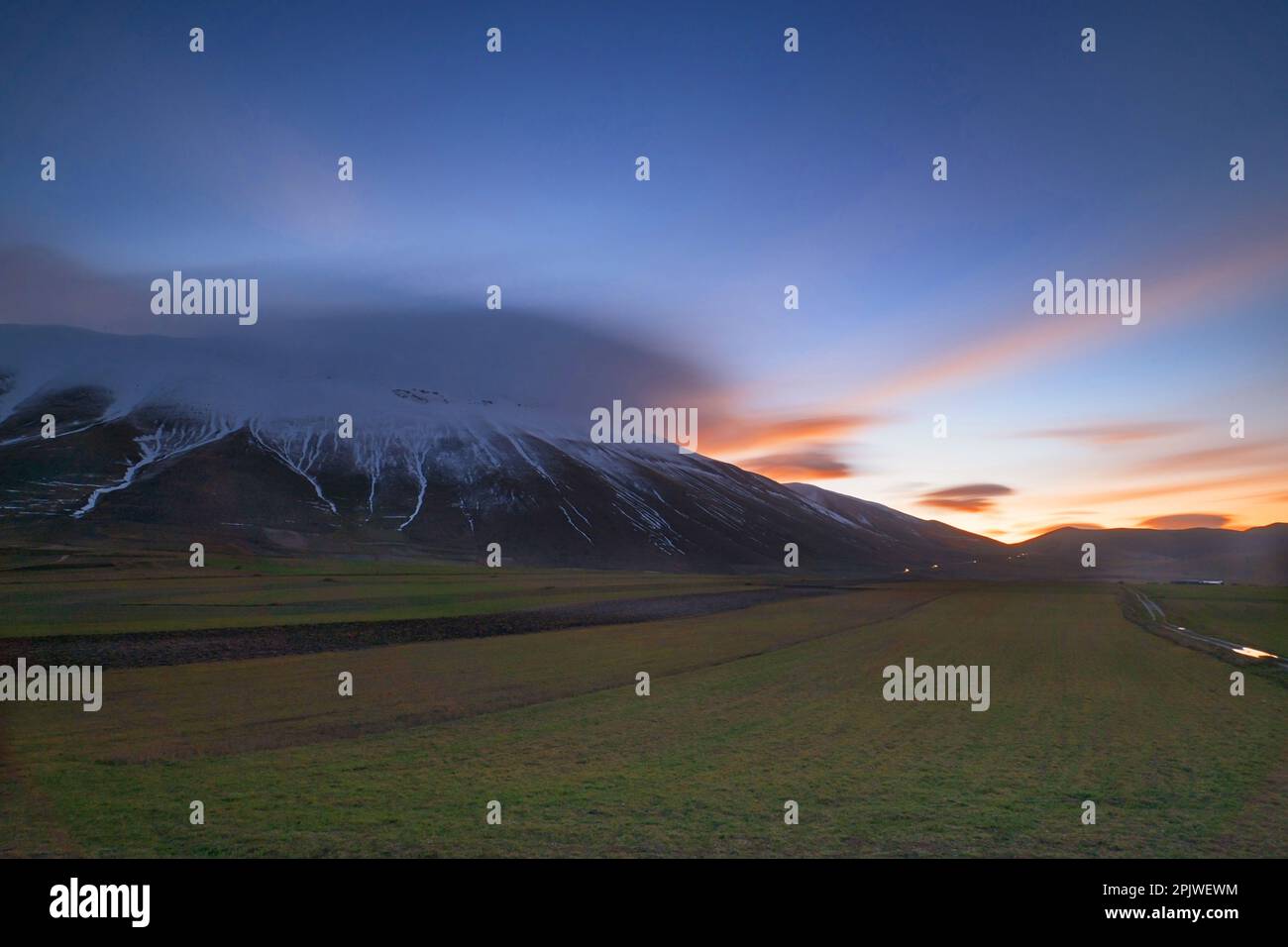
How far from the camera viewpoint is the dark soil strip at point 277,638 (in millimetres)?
38188

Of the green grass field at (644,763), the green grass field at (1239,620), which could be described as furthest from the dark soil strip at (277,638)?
the green grass field at (1239,620)

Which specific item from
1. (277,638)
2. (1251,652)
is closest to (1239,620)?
(1251,652)

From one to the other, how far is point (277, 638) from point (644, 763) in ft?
118

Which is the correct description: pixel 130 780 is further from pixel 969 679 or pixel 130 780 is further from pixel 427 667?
pixel 969 679

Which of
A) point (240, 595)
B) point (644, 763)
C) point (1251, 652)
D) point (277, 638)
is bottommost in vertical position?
point (1251, 652)

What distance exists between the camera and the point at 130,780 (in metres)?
17.1

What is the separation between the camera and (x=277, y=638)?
46.7m

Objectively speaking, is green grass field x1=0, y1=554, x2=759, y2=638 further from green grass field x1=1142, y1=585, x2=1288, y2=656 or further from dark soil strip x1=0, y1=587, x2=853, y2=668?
green grass field x1=1142, y1=585, x2=1288, y2=656

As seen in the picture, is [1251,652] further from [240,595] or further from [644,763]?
[240,595]

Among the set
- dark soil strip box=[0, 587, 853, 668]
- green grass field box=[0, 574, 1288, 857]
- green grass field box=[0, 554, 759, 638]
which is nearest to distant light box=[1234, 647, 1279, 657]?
green grass field box=[0, 574, 1288, 857]

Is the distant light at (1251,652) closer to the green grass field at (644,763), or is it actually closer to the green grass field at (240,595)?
the green grass field at (644,763)
